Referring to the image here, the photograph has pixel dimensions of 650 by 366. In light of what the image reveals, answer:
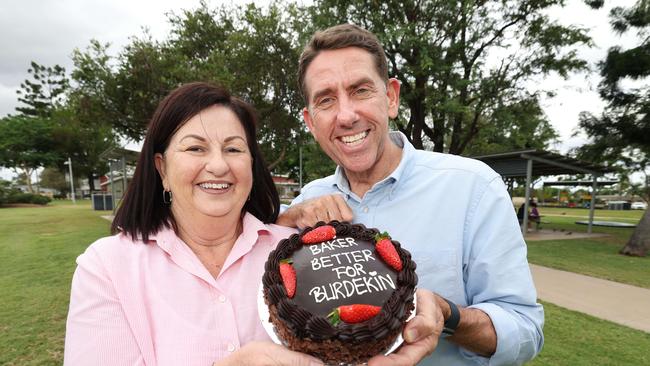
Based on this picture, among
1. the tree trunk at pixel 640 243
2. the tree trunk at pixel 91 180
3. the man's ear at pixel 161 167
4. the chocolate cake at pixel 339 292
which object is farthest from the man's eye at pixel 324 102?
the tree trunk at pixel 91 180

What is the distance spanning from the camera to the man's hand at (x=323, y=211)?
2109mm

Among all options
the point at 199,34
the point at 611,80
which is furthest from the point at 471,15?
the point at 199,34

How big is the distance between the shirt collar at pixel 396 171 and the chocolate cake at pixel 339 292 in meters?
0.50

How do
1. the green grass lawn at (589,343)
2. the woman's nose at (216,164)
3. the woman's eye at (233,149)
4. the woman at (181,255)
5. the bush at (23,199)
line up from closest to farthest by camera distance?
the woman at (181,255) → the woman's nose at (216,164) → the woman's eye at (233,149) → the green grass lawn at (589,343) → the bush at (23,199)

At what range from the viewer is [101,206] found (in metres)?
29.1

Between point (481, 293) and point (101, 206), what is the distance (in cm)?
3295

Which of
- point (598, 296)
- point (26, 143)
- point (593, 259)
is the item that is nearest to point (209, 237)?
point (598, 296)

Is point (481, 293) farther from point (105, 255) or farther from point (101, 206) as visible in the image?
point (101, 206)

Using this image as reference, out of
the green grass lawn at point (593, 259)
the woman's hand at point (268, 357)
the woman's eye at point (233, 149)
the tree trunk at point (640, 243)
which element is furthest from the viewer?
the tree trunk at point (640, 243)

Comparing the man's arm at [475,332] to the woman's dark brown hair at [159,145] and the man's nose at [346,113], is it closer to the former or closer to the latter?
the man's nose at [346,113]

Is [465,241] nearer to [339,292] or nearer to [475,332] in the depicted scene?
[475,332]

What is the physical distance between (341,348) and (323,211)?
0.92 m

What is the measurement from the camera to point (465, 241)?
6.56ft

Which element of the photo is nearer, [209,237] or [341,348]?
[341,348]
